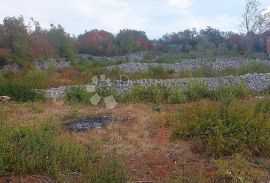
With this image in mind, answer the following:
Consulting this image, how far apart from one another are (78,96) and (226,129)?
5301 millimetres

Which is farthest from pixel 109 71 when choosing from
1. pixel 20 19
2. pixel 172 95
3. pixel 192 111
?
pixel 192 111

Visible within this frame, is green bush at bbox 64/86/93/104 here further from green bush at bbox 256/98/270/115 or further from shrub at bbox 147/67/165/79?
shrub at bbox 147/67/165/79

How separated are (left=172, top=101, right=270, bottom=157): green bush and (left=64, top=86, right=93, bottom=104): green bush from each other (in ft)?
12.9

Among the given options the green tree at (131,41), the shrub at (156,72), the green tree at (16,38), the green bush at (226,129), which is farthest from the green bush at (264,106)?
the green tree at (131,41)

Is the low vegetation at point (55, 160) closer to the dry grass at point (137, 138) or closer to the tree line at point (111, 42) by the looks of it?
the dry grass at point (137, 138)

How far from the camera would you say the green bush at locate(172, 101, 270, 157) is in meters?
5.75

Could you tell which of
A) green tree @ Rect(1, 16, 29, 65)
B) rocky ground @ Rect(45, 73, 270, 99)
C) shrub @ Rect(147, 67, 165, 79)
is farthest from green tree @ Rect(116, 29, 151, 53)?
rocky ground @ Rect(45, 73, 270, 99)

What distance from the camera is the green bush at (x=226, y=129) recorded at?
18.9 ft

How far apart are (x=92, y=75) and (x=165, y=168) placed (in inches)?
465

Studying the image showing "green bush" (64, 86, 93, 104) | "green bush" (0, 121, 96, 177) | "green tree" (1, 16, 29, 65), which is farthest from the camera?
"green tree" (1, 16, 29, 65)

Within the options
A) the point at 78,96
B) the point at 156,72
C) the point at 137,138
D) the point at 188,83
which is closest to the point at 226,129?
the point at 137,138

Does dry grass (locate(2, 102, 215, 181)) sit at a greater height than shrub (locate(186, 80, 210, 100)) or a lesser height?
lesser

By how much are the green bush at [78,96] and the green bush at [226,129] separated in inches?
155

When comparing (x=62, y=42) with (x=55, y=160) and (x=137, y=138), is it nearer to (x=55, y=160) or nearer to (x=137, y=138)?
(x=137, y=138)
